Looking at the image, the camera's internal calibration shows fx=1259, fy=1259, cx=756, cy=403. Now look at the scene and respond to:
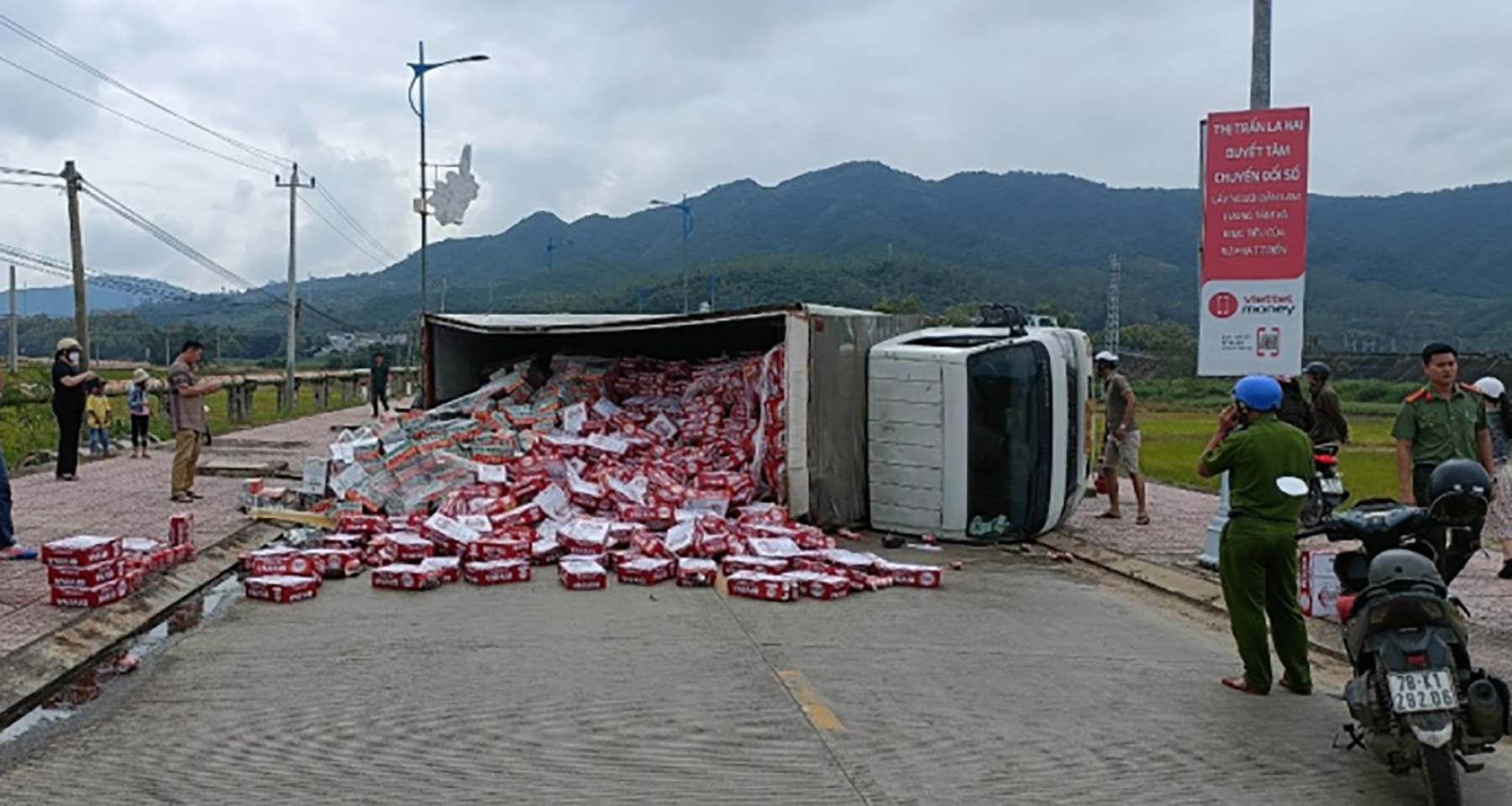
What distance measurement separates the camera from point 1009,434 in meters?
12.2

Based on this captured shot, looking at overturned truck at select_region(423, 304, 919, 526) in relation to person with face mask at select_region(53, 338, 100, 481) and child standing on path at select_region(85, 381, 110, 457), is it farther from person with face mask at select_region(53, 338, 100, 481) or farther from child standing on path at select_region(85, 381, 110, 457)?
child standing on path at select_region(85, 381, 110, 457)

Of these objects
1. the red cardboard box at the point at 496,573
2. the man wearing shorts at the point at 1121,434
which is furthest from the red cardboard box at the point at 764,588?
the man wearing shorts at the point at 1121,434

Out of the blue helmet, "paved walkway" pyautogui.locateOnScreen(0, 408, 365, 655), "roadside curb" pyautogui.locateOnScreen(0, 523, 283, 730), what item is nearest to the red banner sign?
the blue helmet

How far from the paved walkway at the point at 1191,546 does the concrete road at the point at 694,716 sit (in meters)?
1.84

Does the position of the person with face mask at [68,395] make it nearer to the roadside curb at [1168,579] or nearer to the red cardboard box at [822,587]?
the red cardboard box at [822,587]

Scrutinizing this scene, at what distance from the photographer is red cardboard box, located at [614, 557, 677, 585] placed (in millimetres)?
9906

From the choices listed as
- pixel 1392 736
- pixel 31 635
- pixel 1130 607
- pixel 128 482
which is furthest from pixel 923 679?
pixel 128 482

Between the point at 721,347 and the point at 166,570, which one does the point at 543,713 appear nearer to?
the point at 166,570

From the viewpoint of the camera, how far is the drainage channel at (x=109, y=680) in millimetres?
5797

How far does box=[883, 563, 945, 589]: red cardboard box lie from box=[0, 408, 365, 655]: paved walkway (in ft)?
19.1

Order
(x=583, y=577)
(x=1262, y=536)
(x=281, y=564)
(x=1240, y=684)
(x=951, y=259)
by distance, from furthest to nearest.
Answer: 1. (x=951, y=259)
2. (x=281, y=564)
3. (x=583, y=577)
4. (x=1240, y=684)
5. (x=1262, y=536)

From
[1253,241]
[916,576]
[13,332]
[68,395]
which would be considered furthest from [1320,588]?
[13,332]

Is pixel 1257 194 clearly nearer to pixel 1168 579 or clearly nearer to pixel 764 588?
pixel 1168 579

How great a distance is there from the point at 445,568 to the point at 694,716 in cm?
435
